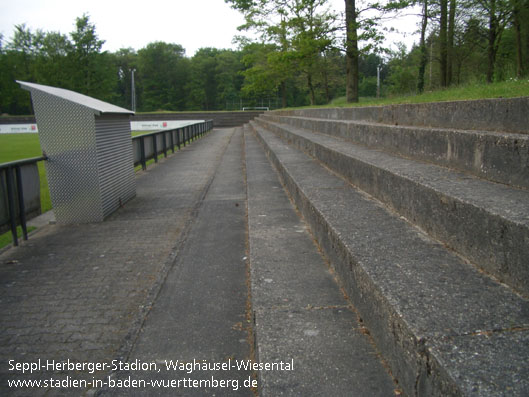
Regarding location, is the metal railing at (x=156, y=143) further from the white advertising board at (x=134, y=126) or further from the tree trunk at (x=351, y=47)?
the white advertising board at (x=134, y=126)

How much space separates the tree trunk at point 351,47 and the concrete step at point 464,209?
11961mm

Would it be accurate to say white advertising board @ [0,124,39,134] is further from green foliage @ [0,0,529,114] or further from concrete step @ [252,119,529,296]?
concrete step @ [252,119,529,296]

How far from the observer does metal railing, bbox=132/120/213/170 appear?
11.1 m

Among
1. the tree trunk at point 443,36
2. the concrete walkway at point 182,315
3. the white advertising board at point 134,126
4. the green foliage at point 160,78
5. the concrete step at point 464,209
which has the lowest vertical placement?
the concrete walkway at point 182,315

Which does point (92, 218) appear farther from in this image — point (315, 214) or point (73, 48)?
point (73, 48)

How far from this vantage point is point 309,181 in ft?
15.6

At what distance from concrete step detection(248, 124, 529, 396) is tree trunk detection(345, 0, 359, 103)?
1297 cm

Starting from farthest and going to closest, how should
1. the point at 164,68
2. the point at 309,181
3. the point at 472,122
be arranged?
the point at 164,68 → the point at 309,181 → the point at 472,122

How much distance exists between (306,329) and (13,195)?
14.3 feet

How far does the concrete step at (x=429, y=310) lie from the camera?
4.44 feet

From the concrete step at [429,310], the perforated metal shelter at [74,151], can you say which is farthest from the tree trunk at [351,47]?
the concrete step at [429,310]

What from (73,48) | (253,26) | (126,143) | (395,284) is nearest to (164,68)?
(73,48)

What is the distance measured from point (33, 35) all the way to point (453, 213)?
3782 inches

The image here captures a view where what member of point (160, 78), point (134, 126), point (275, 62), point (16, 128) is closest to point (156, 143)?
point (275, 62)
